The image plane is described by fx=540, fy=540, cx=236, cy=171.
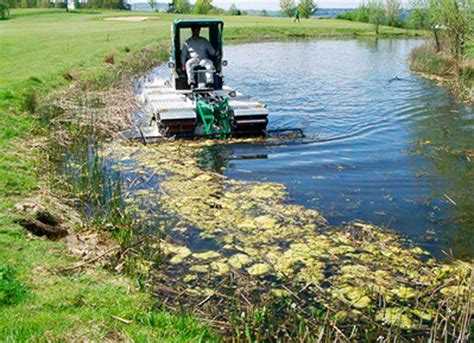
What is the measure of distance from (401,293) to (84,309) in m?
3.40

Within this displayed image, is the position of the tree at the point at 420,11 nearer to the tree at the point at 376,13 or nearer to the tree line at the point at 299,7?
the tree at the point at 376,13

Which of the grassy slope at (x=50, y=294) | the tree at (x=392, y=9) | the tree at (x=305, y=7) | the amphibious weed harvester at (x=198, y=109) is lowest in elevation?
the grassy slope at (x=50, y=294)

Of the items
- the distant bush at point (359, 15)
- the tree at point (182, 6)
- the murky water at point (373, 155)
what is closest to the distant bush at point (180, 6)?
the tree at point (182, 6)

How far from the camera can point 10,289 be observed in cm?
542

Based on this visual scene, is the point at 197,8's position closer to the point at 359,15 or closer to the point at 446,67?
the point at 359,15

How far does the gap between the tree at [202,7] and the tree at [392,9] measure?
1436 inches

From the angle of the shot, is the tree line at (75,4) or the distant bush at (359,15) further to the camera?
the tree line at (75,4)

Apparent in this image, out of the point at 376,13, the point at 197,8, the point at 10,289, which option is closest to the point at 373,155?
the point at 10,289

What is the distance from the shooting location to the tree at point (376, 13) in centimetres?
5709

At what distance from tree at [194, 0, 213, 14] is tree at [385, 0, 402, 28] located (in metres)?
36.5

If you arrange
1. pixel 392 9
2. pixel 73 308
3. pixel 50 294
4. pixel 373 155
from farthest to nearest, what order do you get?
pixel 392 9
pixel 373 155
pixel 50 294
pixel 73 308

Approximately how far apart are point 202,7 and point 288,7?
1683 centimetres

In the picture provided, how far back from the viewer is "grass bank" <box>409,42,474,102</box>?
21062 millimetres

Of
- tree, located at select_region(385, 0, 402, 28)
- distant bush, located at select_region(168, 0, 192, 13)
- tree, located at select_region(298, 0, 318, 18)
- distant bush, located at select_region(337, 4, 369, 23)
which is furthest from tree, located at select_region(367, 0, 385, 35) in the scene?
distant bush, located at select_region(168, 0, 192, 13)
